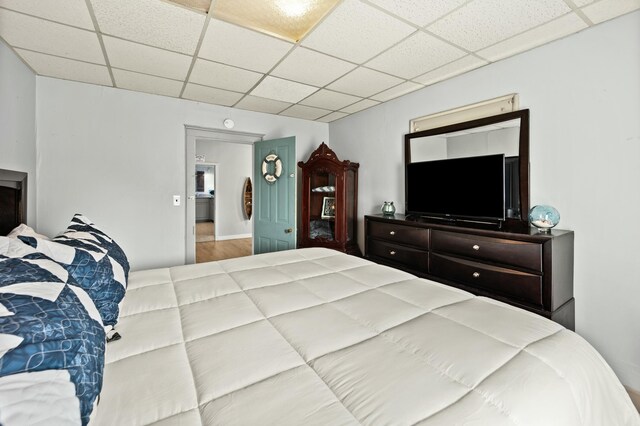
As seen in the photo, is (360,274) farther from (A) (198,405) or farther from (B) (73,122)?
(B) (73,122)

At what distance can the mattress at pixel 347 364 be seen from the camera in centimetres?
70

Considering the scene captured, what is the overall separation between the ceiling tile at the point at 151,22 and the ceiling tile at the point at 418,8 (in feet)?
3.89

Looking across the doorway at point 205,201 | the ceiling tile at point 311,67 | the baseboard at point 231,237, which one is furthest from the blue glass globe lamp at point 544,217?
the doorway at point 205,201

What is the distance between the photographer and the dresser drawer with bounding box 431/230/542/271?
192 cm

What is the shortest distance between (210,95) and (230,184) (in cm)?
420

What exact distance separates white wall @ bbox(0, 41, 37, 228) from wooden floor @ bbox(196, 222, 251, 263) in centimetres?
279

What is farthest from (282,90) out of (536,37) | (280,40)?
(536,37)

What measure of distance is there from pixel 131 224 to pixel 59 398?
3.12 meters

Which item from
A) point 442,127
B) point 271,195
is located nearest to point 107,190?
point 271,195

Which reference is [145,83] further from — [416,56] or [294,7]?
[416,56]

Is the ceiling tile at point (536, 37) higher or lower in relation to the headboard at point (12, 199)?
higher

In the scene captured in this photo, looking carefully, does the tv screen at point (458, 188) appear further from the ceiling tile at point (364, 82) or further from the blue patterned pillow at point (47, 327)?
the blue patterned pillow at point (47, 327)

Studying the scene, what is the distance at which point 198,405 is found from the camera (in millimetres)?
716

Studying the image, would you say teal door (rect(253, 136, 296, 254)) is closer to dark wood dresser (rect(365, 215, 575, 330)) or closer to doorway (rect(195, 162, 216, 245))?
dark wood dresser (rect(365, 215, 575, 330))
